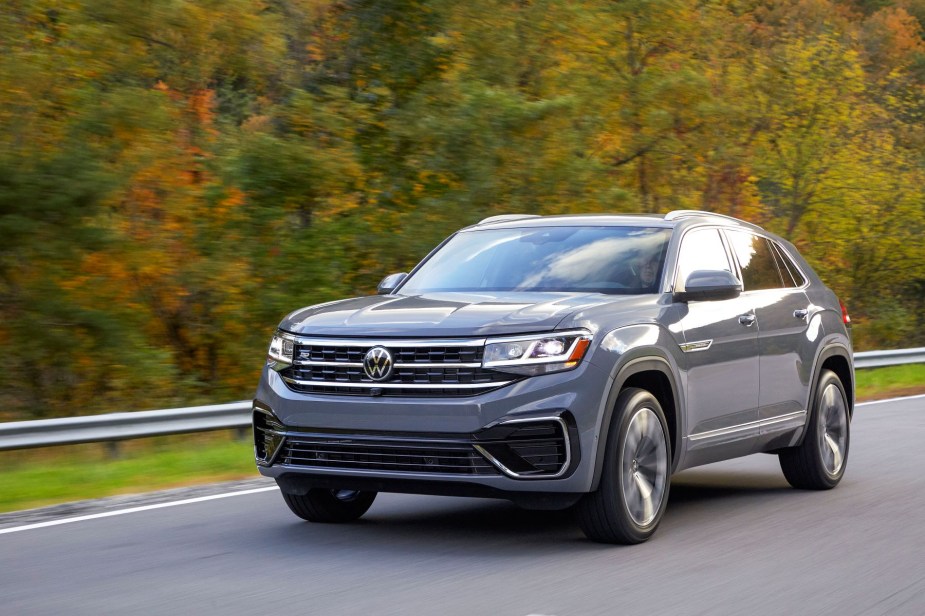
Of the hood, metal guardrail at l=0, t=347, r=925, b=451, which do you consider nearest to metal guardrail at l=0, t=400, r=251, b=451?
metal guardrail at l=0, t=347, r=925, b=451

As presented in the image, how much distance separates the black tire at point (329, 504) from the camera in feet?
24.8

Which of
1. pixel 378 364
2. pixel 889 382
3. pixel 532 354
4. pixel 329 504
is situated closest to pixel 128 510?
pixel 329 504

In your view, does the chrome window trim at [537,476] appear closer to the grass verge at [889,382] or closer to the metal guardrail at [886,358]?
the grass verge at [889,382]

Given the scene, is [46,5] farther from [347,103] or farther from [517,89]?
[517,89]

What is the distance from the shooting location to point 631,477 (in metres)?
6.81

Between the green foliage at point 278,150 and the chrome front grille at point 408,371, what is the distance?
31.8 ft

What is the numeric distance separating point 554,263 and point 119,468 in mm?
4355

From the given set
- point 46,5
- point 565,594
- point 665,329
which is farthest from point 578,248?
point 46,5

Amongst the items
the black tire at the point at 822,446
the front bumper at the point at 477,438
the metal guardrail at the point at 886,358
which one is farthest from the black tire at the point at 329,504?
the metal guardrail at the point at 886,358

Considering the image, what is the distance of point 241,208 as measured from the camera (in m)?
19.4

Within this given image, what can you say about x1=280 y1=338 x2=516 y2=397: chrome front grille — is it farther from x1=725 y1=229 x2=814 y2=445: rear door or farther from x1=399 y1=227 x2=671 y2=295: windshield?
x1=725 y1=229 x2=814 y2=445: rear door

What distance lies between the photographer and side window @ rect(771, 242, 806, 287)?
9156 mm

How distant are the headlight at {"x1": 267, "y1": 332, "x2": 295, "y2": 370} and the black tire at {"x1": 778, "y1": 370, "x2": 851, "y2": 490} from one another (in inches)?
144

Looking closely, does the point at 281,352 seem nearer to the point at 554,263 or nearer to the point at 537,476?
the point at 537,476
